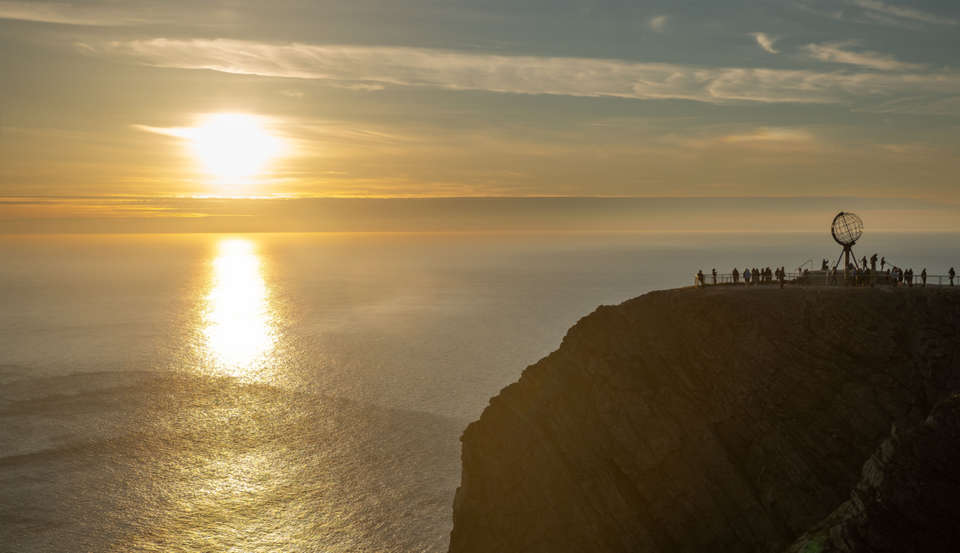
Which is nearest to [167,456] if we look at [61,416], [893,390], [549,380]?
[61,416]

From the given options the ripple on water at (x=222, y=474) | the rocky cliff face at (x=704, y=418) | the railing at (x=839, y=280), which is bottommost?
the ripple on water at (x=222, y=474)

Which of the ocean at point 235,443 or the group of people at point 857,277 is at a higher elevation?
the group of people at point 857,277

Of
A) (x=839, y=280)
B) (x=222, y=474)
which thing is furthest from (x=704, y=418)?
(x=222, y=474)

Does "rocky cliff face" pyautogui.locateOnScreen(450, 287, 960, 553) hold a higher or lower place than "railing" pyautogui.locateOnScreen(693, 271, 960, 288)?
lower

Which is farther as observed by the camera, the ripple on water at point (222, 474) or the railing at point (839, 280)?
the ripple on water at point (222, 474)

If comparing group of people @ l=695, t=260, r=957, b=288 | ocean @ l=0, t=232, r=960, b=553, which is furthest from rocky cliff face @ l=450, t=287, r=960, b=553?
ocean @ l=0, t=232, r=960, b=553

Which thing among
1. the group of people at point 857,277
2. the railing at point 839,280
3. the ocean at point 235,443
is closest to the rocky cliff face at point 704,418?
the group of people at point 857,277

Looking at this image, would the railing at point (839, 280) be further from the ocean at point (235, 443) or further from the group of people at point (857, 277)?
the ocean at point (235, 443)

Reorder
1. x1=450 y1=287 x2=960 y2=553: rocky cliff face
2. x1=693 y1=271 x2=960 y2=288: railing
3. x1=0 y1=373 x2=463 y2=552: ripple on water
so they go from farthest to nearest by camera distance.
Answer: x1=0 y1=373 x2=463 y2=552: ripple on water < x1=693 y1=271 x2=960 y2=288: railing < x1=450 y1=287 x2=960 y2=553: rocky cliff face

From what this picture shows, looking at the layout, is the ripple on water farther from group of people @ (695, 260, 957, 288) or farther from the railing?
group of people @ (695, 260, 957, 288)
